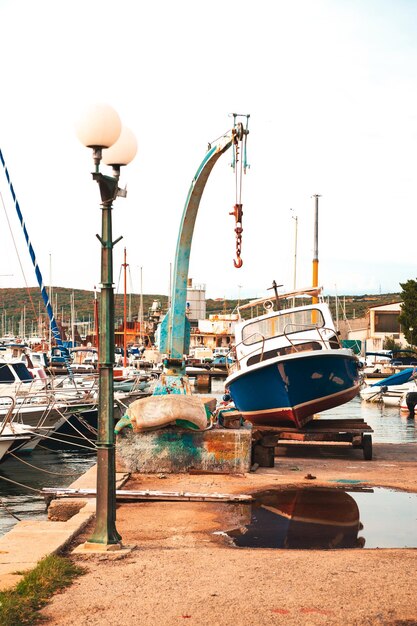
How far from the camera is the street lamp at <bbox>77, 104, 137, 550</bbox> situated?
7.66 meters

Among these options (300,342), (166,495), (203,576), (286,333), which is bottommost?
(166,495)

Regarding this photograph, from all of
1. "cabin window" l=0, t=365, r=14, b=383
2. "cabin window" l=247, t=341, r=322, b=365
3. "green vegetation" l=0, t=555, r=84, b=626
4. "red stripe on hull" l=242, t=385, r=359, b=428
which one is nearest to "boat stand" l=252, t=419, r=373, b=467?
"red stripe on hull" l=242, t=385, r=359, b=428

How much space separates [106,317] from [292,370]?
8455 millimetres

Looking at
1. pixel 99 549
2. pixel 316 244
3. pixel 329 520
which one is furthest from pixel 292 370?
pixel 316 244

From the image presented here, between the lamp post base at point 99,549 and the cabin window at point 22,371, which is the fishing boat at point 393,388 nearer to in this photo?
the cabin window at point 22,371

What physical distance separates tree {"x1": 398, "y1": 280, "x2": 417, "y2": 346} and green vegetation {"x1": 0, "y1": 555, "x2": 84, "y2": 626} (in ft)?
169

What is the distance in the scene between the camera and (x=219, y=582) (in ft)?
21.4

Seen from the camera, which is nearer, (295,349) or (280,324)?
(295,349)

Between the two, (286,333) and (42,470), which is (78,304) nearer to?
(286,333)

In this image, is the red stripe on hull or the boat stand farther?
the red stripe on hull

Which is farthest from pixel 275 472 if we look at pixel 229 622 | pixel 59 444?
pixel 59 444

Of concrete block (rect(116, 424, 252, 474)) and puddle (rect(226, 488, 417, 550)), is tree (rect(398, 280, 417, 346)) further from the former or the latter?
puddle (rect(226, 488, 417, 550))

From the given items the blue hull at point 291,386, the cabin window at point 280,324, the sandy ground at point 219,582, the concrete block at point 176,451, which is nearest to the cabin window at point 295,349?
the cabin window at point 280,324

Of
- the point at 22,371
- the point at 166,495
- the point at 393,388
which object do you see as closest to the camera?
the point at 166,495
